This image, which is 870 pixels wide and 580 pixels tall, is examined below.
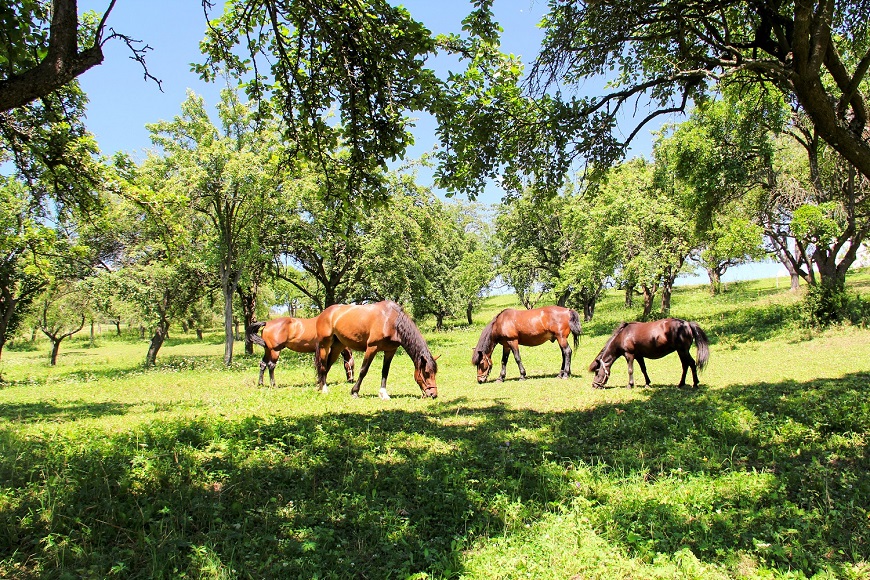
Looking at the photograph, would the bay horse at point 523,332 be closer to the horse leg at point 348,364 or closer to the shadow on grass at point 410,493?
the horse leg at point 348,364

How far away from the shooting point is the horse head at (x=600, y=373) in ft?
41.1

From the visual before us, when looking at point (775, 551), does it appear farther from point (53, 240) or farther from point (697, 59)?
point (53, 240)

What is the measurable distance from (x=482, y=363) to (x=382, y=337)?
15.5 feet

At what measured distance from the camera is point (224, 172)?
21375 millimetres

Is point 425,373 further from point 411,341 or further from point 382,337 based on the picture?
point 382,337

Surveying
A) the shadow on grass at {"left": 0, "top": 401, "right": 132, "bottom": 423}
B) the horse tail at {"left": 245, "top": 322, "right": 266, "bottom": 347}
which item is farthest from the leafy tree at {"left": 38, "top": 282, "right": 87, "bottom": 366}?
the horse tail at {"left": 245, "top": 322, "right": 266, "bottom": 347}

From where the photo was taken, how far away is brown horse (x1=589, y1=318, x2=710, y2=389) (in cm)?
1177

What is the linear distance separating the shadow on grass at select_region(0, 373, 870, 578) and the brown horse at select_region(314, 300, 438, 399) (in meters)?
4.45

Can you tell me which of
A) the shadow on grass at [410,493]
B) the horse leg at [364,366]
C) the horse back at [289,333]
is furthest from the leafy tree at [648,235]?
the shadow on grass at [410,493]

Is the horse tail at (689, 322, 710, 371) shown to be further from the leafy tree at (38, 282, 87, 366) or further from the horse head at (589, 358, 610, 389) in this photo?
the leafy tree at (38, 282, 87, 366)

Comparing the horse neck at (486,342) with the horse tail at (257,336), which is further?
the horse tail at (257,336)

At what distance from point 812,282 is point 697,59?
19.9 meters

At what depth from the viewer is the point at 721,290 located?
143 feet

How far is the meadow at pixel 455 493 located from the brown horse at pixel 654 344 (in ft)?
8.40
